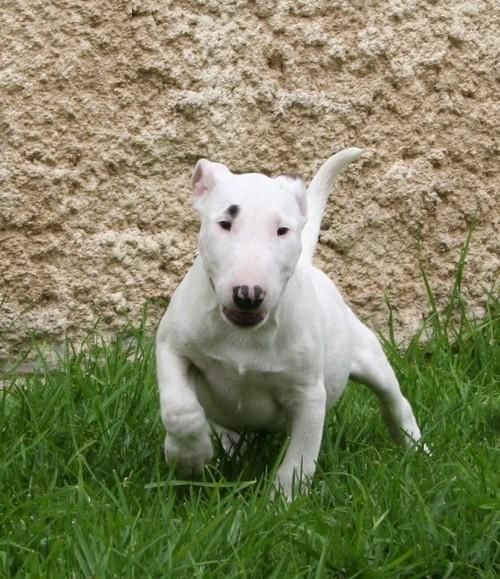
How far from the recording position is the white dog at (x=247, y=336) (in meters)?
3.73

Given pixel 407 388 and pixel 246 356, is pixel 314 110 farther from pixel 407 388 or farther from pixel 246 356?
pixel 246 356

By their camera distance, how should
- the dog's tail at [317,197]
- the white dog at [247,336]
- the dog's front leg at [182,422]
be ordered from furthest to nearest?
the dog's tail at [317,197]
the dog's front leg at [182,422]
the white dog at [247,336]

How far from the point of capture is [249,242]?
3.70m

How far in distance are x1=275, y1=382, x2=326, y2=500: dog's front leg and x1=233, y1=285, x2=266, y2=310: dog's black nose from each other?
0.59 metres

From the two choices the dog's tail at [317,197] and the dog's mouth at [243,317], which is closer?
the dog's mouth at [243,317]

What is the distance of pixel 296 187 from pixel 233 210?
32 centimetres

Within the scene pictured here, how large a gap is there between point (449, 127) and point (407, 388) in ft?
4.03

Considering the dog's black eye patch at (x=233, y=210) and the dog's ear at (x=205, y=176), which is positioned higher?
the dog's ear at (x=205, y=176)

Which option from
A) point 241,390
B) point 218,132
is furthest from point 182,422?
point 218,132

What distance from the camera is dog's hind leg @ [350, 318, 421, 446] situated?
15.4ft

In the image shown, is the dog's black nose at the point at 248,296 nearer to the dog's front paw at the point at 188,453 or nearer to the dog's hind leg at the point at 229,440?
the dog's front paw at the point at 188,453

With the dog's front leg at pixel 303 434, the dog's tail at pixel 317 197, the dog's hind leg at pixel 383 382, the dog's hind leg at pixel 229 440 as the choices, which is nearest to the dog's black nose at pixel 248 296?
the dog's front leg at pixel 303 434

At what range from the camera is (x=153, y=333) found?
550 cm

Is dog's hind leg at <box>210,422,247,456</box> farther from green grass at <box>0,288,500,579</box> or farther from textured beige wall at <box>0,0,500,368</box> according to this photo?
textured beige wall at <box>0,0,500,368</box>
